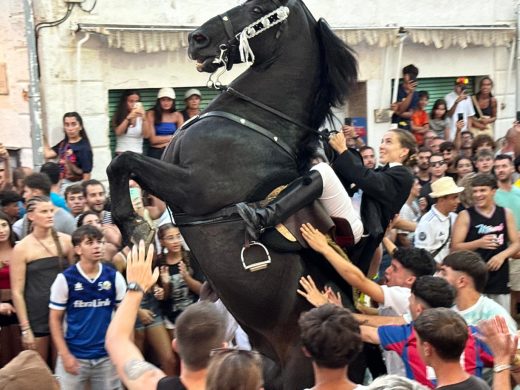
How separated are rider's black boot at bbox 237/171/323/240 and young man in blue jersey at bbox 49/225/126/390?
1.83 metres

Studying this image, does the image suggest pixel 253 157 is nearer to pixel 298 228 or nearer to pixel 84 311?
pixel 298 228

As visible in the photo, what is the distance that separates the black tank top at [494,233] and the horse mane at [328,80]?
2.81 meters

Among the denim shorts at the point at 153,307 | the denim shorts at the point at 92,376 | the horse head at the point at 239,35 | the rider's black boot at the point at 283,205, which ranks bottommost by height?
the denim shorts at the point at 92,376

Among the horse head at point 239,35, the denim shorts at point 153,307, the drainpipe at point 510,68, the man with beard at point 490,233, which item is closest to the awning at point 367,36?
the drainpipe at point 510,68

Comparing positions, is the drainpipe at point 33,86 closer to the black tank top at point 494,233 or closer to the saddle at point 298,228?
the black tank top at point 494,233

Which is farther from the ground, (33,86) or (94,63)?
(94,63)

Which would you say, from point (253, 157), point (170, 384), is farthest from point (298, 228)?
point (170, 384)

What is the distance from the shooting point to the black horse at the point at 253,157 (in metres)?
5.33

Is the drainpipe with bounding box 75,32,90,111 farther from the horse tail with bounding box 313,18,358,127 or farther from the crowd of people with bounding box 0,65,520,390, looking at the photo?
the horse tail with bounding box 313,18,358,127

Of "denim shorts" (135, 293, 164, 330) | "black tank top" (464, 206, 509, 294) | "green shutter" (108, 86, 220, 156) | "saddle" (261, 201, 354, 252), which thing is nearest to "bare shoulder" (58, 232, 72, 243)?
"denim shorts" (135, 293, 164, 330)

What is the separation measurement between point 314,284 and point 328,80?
116cm

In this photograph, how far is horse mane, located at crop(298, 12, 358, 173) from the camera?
5652 millimetres

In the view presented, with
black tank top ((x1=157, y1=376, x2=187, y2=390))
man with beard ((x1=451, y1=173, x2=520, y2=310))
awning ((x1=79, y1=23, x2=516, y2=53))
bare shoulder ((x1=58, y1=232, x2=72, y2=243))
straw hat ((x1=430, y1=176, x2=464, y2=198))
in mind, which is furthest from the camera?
awning ((x1=79, y1=23, x2=516, y2=53))

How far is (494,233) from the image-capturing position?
8.24 metres
